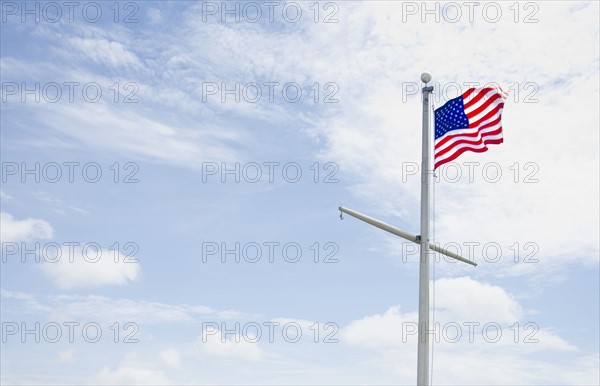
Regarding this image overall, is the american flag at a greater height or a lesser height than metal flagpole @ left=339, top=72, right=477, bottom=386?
greater

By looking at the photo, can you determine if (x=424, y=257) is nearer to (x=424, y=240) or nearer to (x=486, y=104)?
(x=424, y=240)

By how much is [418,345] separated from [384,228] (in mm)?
3491


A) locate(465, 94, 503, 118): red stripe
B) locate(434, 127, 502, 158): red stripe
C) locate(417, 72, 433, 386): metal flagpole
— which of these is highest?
locate(465, 94, 503, 118): red stripe

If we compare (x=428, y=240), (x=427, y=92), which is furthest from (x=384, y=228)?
(x=427, y=92)

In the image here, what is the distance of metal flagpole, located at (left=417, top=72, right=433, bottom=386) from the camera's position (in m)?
22.9

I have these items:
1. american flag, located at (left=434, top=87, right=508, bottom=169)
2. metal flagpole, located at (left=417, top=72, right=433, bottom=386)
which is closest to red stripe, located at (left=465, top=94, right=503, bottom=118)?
american flag, located at (left=434, top=87, right=508, bottom=169)

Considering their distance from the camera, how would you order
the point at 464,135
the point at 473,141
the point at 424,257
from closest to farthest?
the point at 424,257
the point at 473,141
the point at 464,135

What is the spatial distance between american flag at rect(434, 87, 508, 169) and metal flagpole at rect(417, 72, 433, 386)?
41 centimetres

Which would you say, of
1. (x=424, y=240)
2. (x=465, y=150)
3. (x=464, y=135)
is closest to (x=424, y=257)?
(x=424, y=240)

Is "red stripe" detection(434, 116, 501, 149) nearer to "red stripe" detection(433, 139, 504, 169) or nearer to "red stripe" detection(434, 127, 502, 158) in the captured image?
"red stripe" detection(434, 127, 502, 158)

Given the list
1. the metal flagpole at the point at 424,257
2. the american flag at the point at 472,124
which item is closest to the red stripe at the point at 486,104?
the american flag at the point at 472,124

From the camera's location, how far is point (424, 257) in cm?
2381

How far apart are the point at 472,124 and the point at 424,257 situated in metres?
4.29

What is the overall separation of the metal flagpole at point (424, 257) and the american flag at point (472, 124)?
1.36 ft
